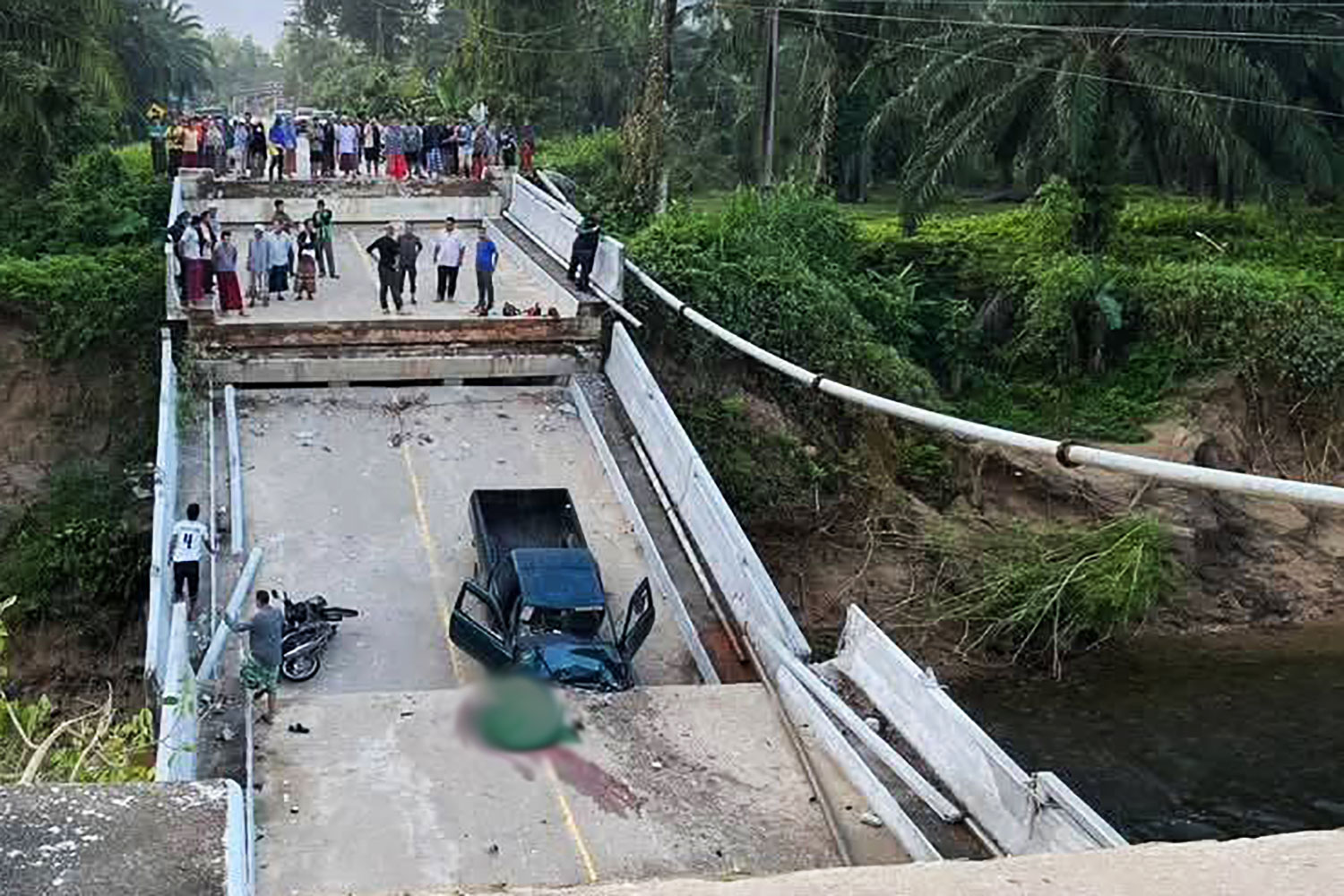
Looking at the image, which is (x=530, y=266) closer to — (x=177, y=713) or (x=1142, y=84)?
(x=1142, y=84)

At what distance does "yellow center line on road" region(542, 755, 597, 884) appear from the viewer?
10148 millimetres

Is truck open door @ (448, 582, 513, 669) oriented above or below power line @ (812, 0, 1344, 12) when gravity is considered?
below

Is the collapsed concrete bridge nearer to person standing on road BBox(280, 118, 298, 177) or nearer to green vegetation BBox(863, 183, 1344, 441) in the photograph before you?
person standing on road BBox(280, 118, 298, 177)

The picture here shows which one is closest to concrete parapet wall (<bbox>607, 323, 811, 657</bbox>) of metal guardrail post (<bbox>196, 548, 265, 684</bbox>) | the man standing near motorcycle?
the man standing near motorcycle

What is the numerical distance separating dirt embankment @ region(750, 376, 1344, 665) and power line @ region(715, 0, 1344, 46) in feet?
20.2

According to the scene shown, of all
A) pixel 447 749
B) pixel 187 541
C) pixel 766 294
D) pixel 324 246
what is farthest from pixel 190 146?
pixel 447 749

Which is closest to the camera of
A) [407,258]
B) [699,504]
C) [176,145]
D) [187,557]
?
[187,557]

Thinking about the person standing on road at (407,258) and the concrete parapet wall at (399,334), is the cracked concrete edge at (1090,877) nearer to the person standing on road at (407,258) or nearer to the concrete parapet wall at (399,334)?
the concrete parapet wall at (399,334)

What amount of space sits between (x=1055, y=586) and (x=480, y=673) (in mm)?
10345

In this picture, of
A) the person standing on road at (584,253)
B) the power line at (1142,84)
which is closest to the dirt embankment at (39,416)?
the person standing on road at (584,253)

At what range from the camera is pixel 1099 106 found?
2631 centimetres

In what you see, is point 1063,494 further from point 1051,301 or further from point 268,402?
point 268,402

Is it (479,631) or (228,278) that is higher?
Answer: (228,278)

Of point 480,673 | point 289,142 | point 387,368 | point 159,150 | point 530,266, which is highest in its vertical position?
point 289,142
